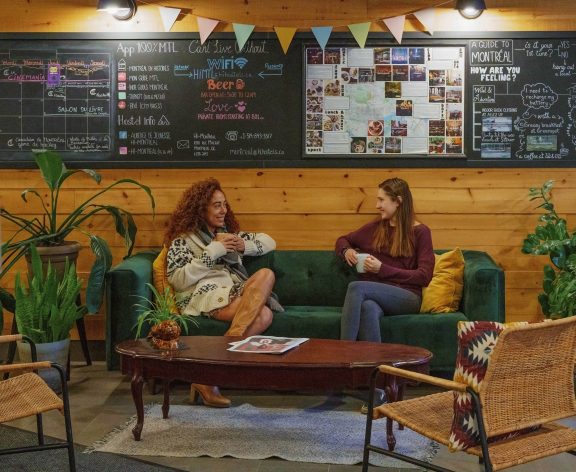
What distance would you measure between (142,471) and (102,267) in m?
1.65

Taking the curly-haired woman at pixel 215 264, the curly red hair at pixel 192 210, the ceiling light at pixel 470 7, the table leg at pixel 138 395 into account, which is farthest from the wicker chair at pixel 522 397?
the ceiling light at pixel 470 7

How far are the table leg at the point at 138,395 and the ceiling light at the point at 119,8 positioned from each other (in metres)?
2.41

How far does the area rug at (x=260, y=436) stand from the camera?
373cm

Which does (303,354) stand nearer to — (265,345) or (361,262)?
(265,345)

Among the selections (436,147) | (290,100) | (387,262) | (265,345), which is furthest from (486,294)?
(290,100)

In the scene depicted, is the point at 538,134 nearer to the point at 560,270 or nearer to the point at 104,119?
the point at 560,270

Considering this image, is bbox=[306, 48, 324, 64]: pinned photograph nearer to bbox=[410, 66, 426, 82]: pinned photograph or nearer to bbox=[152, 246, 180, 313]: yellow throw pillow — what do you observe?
bbox=[410, 66, 426, 82]: pinned photograph

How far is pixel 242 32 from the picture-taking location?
210 inches

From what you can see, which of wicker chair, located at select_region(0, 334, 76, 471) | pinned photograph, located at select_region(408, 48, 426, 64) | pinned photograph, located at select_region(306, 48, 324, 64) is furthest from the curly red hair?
wicker chair, located at select_region(0, 334, 76, 471)

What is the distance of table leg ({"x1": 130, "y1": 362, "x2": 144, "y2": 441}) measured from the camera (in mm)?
3855

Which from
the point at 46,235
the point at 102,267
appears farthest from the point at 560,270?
the point at 46,235

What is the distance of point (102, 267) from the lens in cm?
490

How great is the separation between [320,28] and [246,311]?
5.97 feet

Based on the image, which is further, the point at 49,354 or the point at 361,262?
the point at 361,262
